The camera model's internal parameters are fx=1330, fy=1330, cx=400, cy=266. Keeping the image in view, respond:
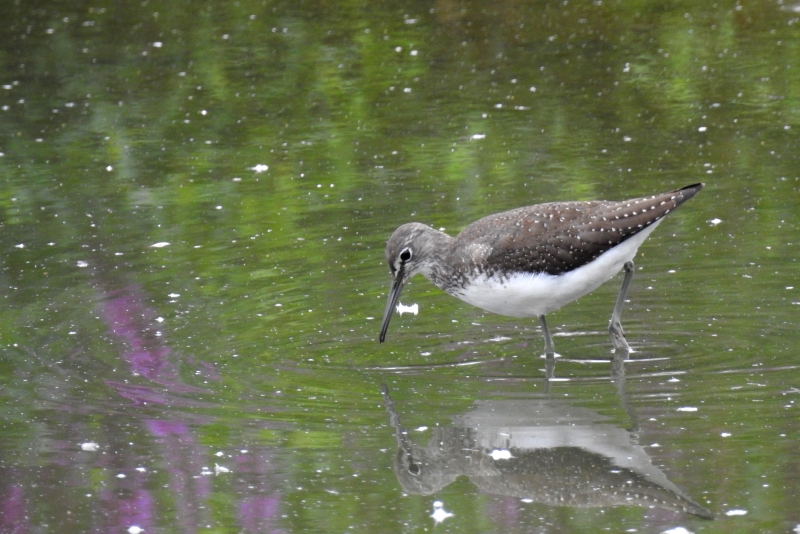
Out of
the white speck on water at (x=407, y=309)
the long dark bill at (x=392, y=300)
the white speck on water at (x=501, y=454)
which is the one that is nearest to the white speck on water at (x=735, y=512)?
the white speck on water at (x=501, y=454)

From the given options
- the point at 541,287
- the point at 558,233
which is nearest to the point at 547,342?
the point at 541,287

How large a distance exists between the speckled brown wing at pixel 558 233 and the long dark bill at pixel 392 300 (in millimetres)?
406

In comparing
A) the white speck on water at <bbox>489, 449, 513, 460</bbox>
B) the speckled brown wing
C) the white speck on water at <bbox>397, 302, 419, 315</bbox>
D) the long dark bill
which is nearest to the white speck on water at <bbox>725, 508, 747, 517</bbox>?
the white speck on water at <bbox>489, 449, 513, 460</bbox>

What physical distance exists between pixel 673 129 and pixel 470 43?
4.13 m

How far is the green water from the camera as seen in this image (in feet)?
20.3

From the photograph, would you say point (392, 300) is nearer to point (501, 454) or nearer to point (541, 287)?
point (541, 287)

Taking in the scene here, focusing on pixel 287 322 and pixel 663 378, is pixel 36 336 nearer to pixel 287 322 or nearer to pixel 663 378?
pixel 287 322

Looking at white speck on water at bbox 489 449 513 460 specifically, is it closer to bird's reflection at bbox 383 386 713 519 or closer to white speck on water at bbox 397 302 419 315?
bird's reflection at bbox 383 386 713 519

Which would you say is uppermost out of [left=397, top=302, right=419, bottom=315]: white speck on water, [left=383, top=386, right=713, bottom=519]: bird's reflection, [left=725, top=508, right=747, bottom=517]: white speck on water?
[left=397, top=302, right=419, bottom=315]: white speck on water

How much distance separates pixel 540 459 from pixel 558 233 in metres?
1.82

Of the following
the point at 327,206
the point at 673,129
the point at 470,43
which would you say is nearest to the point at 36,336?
the point at 327,206

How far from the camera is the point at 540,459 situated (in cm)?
626

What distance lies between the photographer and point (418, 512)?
19.1 feet

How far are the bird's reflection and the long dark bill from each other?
0.87 m
